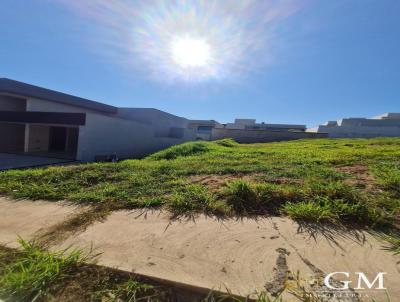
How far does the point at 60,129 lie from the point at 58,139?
2.38 feet

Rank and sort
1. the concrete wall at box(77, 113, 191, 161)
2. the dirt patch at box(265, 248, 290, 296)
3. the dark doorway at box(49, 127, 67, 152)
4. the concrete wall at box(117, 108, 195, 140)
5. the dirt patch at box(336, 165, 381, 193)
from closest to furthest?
1. the dirt patch at box(265, 248, 290, 296)
2. the dirt patch at box(336, 165, 381, 193)
3. the concrete wall at box(77, 113, 191, 161)
4. the dark doorway at box(49, 127, 67, 152)
5. the concrete wall at box(117, 108, 195, 140)

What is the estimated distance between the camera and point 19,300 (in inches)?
46.5

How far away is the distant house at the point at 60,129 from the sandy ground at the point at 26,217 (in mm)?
8111

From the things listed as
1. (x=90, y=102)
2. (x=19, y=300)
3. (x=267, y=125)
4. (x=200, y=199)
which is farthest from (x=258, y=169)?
(x=267, y=125)

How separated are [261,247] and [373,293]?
0.69m

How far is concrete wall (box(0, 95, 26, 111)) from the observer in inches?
468

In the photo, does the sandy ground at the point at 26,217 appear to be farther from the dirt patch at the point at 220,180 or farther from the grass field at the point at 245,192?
the dirt patch at the point at 220,180

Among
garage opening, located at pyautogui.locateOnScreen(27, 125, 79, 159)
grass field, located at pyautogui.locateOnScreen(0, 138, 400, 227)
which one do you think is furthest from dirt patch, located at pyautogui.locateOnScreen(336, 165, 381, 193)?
garage opening, located at pyautogui.locateOnScreen(27, 125, 79, 159)

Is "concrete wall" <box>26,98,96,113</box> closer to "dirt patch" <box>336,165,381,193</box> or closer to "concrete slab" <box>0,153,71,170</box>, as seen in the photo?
"concrete slab" <box>0,153,71,170</box>

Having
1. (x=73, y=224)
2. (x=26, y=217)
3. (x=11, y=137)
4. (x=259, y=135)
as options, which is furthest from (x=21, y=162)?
(x=259, y=135)

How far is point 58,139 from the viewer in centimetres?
1411

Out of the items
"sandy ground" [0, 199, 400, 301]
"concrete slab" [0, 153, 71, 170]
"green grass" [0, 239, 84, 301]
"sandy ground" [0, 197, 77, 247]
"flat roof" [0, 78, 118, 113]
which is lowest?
"concrete slab" [0, 153, 71, 170]

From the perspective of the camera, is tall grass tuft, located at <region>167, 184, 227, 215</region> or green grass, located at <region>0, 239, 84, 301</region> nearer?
green grass, located at <region>0, 239, 84, 301</region>

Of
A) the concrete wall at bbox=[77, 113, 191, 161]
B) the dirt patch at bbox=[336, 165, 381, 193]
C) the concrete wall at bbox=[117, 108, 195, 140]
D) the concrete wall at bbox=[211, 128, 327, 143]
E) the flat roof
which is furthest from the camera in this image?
the concrete wall at bbox=[117, 108, 195, 140]
